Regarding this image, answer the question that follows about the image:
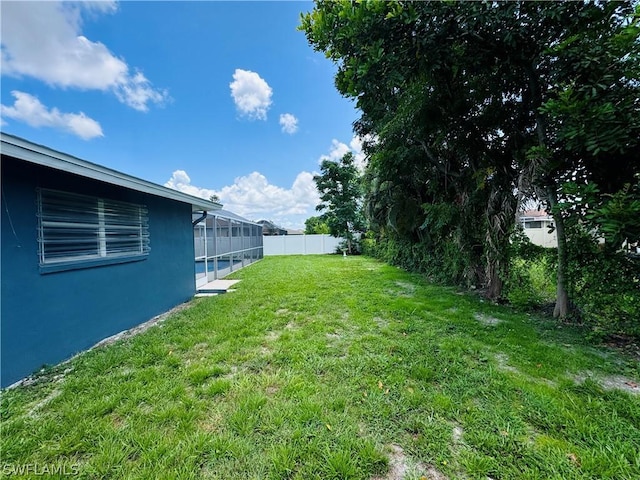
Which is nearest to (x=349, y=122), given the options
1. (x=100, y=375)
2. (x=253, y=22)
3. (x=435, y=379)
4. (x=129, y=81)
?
(x=253, y=22)

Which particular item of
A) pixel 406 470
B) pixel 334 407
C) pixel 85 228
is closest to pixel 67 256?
pixel 85 228

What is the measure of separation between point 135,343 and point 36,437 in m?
1.72

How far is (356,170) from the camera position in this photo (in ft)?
60.2

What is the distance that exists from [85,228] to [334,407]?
3805 millimetres

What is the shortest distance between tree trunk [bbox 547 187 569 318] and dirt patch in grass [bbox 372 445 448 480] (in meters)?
3.76

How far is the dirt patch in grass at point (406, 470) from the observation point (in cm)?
151

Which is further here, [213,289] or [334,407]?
[213,289]

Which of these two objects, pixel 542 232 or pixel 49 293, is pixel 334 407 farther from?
pixel 542 232

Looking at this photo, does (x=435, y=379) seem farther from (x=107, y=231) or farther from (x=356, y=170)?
(x=356, y=170)

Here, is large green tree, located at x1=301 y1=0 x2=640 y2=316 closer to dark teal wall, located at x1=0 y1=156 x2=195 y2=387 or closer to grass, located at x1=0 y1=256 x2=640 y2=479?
grass, located at x1=0 y1=256 x2=640 y2=479

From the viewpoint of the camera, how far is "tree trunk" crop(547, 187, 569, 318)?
3.77 m

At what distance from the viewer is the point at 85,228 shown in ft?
11.2

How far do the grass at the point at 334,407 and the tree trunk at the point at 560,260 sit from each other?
0.43 meters

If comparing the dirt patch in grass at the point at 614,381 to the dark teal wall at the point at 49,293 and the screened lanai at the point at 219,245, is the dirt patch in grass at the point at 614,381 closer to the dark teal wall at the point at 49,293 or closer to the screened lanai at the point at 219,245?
the dark teal wall at the point at 49,293
